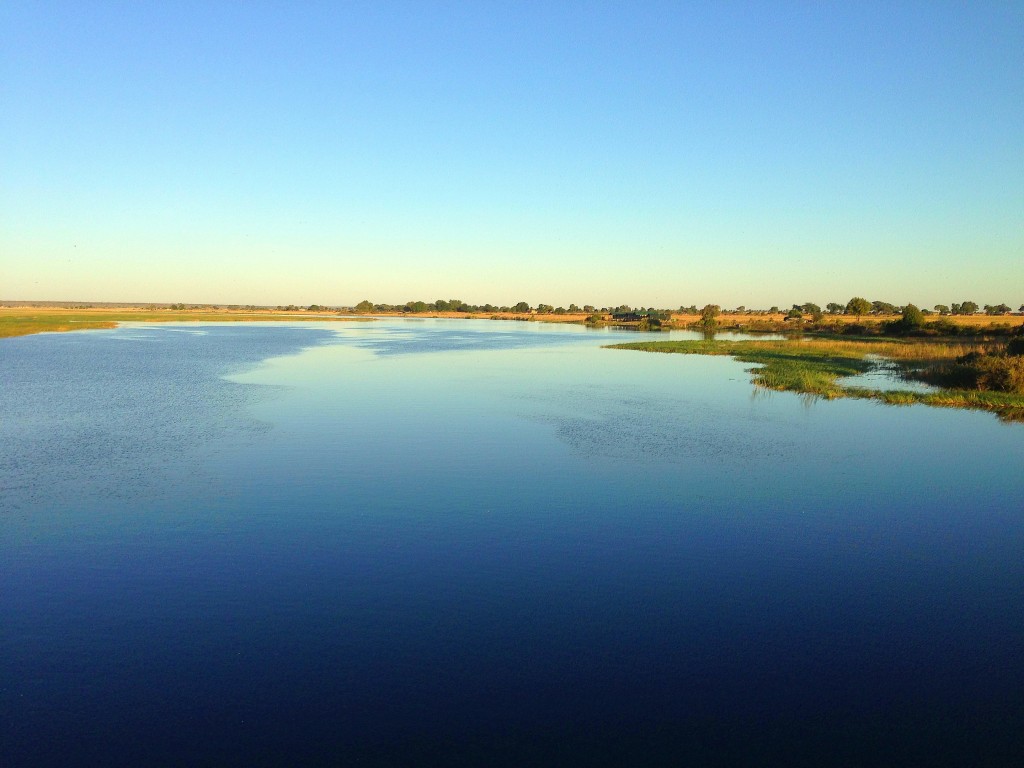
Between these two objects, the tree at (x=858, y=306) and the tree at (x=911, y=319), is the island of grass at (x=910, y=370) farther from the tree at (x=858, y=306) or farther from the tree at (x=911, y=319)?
the tree at (x=858, y=306)

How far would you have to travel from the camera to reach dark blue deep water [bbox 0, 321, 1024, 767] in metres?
6.69

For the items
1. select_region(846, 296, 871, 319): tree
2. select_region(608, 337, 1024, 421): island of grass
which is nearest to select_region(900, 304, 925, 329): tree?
select_region(608, 337, 1024, 421): island of grass

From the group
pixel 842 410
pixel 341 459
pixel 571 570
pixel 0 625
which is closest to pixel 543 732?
pixel 571 570

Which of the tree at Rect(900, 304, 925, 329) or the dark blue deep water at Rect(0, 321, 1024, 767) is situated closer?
the dark blue deep water at Rect(0, 321, 1024, 767)

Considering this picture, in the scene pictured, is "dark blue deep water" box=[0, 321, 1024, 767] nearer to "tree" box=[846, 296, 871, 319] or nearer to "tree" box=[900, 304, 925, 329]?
"tree" box=[900, 304, 925, 329]

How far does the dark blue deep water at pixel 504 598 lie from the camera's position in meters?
6.69

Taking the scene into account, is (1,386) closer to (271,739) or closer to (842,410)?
(271,739)

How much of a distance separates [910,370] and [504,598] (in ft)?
129

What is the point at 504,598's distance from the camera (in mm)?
9586

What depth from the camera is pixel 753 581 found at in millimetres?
10344

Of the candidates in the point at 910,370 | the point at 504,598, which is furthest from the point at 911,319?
the point at 504,598

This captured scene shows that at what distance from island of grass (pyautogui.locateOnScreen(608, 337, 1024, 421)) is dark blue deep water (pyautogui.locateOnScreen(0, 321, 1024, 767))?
943 cm

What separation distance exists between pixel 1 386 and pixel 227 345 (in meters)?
32.0

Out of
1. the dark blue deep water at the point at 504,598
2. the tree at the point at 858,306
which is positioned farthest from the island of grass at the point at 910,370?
the tree at the point at 858,306
